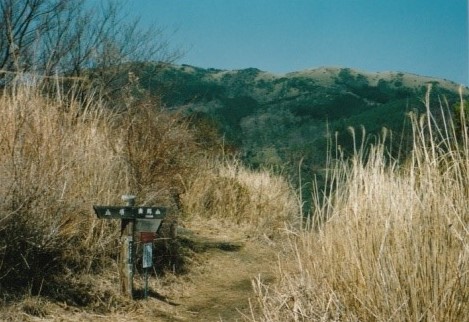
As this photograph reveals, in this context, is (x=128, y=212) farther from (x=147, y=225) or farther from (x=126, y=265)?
(x=126, y=265)

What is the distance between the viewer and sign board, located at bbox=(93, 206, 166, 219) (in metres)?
4.52

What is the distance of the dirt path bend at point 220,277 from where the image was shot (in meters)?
4.88

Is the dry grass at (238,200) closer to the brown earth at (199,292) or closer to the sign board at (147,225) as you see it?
the brown earth at (199,292)

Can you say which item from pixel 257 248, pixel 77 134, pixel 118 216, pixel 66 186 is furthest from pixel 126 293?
pixel 257 248

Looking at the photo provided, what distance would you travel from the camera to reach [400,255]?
9.60 ft

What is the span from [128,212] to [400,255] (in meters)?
2.52

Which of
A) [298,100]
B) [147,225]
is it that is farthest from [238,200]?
[298,100]

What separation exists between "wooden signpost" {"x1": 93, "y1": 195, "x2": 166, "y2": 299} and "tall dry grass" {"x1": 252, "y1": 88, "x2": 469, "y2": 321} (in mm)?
1435

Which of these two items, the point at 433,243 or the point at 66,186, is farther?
the point at 66,186

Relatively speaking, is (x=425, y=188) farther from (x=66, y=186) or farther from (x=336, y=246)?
(x=66, y=186)

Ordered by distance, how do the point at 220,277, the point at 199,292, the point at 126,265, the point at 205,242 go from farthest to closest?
1. the point at 205,242
2. the point at 220,277
3. the point at 199,292
4. the point at 126,265

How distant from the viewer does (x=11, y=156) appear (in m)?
4.48

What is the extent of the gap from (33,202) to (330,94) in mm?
58010

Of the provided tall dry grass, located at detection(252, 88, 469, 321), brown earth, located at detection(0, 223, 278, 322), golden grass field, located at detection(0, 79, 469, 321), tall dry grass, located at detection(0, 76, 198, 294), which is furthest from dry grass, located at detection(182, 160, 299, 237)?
tall dry grass, located at detection(252, 88, 469, 321)
